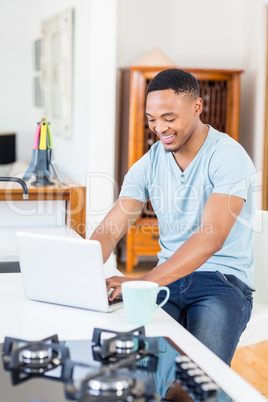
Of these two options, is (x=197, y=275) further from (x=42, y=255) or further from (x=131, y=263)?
(x=131, y=263)

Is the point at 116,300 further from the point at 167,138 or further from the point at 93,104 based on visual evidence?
the point at 93,104

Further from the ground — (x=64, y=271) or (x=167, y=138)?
(x=167, y=138)

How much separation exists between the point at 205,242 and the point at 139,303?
401 mm

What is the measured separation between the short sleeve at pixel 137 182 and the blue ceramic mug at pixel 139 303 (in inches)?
27.9

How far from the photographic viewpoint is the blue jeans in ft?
5.40

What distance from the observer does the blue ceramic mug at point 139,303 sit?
133 centimetres

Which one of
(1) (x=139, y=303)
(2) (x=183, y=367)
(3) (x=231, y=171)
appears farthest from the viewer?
(3) (x=231, y=171)

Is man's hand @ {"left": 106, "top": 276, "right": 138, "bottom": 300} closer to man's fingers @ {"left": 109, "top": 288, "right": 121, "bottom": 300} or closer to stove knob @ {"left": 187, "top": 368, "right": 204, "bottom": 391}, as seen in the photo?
man's fingers @ {"left": 109, "top": 288, "right": 121, "bottom": 300}

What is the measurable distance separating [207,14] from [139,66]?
0.93 m

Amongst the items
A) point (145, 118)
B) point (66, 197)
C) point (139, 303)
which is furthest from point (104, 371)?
point (145, 118)

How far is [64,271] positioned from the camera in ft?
4.77

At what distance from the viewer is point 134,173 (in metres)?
2.03

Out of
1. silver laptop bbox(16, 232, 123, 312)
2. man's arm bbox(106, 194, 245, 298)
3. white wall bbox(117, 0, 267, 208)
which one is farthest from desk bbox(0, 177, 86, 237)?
white wall bbox(117, 0, 267, 208)

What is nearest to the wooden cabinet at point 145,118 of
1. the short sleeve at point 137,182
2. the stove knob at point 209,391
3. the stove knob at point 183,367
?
the short sleeve at point 137,182
